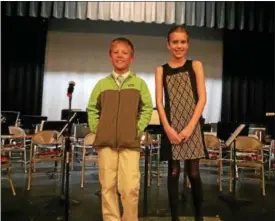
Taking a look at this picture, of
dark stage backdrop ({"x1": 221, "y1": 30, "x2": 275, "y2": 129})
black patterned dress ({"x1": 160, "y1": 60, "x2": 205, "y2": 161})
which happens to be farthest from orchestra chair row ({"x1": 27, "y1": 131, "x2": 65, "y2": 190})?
dark stage backdrop ({"x1": 221, "y1": 30, "x2": 275, "y2": 129})

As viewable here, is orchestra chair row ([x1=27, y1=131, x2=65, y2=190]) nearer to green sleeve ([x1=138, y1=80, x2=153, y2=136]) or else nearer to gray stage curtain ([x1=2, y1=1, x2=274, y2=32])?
green sleeve ([x1=138, y1=80, x2=153, y2=136])

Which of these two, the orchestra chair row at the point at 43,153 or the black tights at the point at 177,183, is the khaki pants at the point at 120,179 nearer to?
the black tights at the point at 177,183

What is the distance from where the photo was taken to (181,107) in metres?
A: 2.15

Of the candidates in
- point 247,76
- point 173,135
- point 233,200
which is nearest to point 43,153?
point 233,200

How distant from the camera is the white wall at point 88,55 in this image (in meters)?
7.82

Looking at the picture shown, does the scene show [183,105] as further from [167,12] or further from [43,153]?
[167,12]

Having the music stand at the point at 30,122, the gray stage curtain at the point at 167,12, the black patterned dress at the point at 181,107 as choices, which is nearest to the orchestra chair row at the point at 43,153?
the black patterned dress at the point at 181,107

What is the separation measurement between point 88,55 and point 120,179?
6068 millimetres

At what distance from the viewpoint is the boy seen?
7.00 feet

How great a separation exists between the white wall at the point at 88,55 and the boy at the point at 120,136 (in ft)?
18.5

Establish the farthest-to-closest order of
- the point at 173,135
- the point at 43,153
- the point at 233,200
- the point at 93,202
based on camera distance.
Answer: the point at 43,153, the point at 233,200, the point at 93,202, the point at 173,135

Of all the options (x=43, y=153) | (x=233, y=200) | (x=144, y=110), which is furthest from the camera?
(x=43, y=153)

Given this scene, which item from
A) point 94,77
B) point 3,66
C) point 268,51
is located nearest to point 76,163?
point 94,77

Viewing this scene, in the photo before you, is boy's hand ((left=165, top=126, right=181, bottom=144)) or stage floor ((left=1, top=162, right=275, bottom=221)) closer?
boy's hand ((left=165, top=126, right=181, bottom=144))
